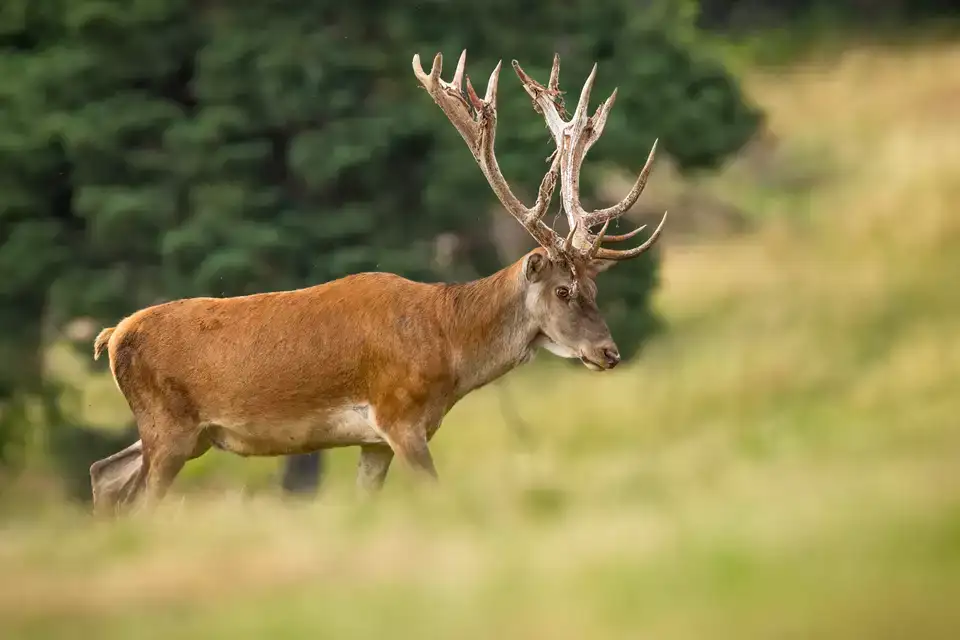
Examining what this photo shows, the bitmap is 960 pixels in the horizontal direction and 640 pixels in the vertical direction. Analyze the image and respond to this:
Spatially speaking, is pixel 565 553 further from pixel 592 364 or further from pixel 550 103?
pixel 550 103

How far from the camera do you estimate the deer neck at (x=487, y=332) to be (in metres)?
9.99

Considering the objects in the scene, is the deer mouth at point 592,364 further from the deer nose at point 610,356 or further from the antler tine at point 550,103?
the antler tine at point 550,103

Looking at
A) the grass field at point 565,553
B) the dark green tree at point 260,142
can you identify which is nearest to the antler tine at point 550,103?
the grass field at point 565,553

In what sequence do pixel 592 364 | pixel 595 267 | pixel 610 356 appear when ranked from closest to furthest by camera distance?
pixel 610 356
pixel 592 364
pixel 595 267

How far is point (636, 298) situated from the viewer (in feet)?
55.4

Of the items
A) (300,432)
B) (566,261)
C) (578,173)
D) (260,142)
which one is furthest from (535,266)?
(260,142)

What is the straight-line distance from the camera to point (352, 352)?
9.87m

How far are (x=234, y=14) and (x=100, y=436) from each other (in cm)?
425

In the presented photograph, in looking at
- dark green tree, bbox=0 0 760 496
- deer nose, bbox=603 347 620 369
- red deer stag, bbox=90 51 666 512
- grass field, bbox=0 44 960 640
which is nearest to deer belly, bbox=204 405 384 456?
red deer stag, bbox=90 51 666 512

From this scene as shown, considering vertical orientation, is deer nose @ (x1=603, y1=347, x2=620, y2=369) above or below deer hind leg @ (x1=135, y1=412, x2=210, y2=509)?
above

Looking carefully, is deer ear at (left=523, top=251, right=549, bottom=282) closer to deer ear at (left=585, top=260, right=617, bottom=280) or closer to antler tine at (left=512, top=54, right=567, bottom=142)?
deer ear at (left=585, top=260, right=617, bottom=280)

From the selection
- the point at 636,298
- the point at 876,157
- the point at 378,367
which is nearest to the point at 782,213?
the point at 876,157

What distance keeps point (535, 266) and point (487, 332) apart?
1.54 ft

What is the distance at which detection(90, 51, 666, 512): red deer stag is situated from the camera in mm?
9836
